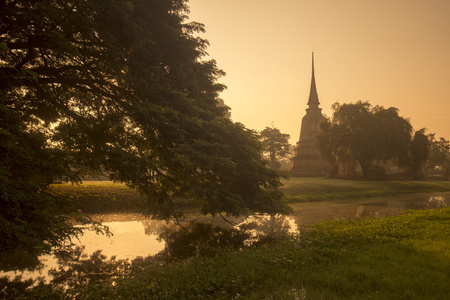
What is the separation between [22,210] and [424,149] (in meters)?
47.3

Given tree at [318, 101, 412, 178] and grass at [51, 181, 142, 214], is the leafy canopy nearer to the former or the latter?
tree at [318, 101, 412, 178]

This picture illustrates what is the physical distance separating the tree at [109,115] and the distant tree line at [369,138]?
1120 inches

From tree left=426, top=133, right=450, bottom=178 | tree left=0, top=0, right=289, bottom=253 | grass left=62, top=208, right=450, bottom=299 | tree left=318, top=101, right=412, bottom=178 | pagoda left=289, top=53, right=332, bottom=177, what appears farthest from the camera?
tree left=426, top=133, right=450, bottom=178

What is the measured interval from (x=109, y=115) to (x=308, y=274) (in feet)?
23.9

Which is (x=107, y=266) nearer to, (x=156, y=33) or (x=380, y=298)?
(x=380, y=298)

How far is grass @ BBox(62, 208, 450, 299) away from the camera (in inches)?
190

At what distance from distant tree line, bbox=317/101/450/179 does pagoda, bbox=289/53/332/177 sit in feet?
20.3

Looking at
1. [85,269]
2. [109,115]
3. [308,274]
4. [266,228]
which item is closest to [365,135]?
[266,228]

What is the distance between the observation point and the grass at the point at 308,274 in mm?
4820

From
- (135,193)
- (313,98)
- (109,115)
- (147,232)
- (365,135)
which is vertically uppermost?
(313,98)

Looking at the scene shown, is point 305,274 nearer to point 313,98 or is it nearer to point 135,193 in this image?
point 135,193

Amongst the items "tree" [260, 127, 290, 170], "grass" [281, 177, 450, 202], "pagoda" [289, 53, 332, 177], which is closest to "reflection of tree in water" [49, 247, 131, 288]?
"grass" [281, 177, 450, 202]

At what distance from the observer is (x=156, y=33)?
948 centimetres

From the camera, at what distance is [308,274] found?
5633 mm
